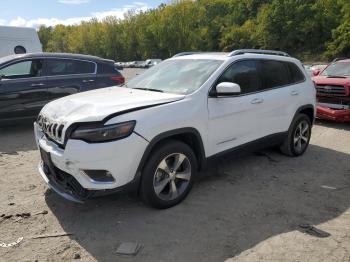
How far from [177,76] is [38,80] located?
4.16 meters

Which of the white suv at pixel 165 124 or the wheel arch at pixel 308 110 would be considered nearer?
the white suv at pixel 165 124

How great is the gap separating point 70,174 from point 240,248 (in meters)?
1.80

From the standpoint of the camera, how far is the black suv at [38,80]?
7980 mm

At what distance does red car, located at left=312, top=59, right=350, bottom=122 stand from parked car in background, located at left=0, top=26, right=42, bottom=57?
9.26m

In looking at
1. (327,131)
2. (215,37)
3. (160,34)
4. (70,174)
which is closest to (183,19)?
(160,34)

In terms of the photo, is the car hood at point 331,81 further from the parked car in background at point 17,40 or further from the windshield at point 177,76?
the parked car in background at point 17,40

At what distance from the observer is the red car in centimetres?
910

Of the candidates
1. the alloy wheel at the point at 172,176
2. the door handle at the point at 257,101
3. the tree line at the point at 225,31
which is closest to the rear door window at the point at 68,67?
the door handle at the point at 257,101

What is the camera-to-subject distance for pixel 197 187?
5.19 m

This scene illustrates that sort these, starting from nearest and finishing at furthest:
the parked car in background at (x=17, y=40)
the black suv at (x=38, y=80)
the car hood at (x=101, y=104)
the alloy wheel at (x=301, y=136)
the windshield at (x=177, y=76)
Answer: the car hood at (x=101, y=104) → the windshield at (x=177, y=76) → the alloy wheel at (x=301, y=136) → the black suv at (x=38, y=80) → the parked car in background at (x=17, y=40)

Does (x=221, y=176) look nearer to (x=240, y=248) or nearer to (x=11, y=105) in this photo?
(x=240, y=248)

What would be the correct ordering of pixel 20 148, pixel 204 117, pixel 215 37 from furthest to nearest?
pixel 215 37, pixel 20 148, pixel 204 117

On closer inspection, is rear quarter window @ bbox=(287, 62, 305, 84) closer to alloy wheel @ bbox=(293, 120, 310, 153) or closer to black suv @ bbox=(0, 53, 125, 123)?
alloy wheel @ bbox=(293, 120, 310, 153)

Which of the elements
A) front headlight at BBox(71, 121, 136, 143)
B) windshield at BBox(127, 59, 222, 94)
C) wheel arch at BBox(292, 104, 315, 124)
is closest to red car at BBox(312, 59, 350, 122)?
wheel arch at BBox(292, 104, 315, 124)
